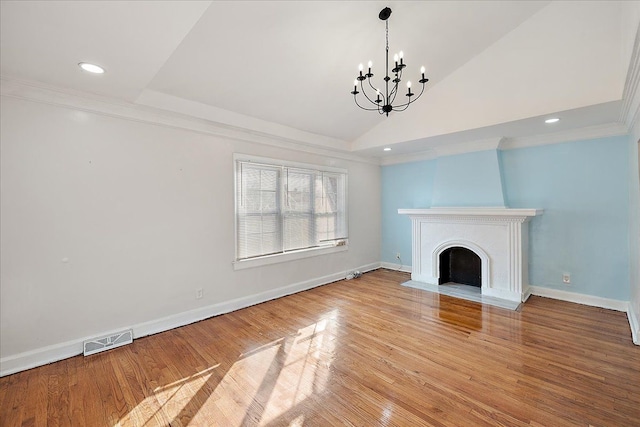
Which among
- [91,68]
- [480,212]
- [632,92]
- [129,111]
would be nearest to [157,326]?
[129,111]

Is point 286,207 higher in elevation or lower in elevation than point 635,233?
higher

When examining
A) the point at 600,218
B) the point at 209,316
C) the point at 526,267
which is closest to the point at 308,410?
the point at 209,316

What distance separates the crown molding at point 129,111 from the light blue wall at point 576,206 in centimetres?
335

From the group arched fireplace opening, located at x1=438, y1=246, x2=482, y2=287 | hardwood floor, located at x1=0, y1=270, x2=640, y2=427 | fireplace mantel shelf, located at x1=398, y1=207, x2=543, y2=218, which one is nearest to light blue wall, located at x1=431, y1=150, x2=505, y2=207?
fireplace mantel shelf, located at x1=398, y1=207, x2=543, y2=218

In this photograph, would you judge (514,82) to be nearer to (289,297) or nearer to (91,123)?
(289,297)

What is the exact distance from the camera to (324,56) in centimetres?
306

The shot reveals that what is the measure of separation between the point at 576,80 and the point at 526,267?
2.58m

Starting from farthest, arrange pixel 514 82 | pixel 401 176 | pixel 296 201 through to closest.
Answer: pixel 401 176 < pixel 296 201 < pixel 514 82

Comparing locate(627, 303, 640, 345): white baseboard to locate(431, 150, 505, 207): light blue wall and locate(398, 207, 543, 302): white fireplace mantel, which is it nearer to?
locate(398, 207, 543, 302): white fireplace mantel

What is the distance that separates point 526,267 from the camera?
413 cm

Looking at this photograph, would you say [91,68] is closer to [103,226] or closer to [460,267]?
[103,226]

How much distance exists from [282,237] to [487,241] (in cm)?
319

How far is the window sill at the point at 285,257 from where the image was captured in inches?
149

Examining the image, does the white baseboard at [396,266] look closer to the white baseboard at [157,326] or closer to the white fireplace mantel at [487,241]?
the white fireplace mantel at [487,241]
